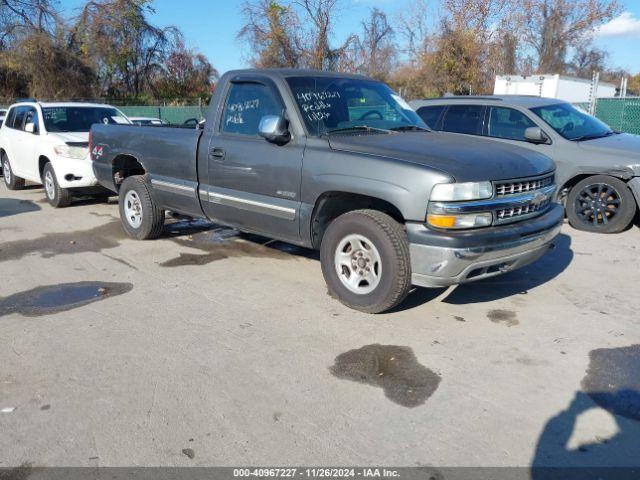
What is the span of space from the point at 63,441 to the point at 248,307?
204 centimetres

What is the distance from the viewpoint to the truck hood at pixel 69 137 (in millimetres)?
8598

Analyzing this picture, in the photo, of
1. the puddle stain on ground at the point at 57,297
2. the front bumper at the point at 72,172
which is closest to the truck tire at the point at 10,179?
the front bumper at the point at 72,172

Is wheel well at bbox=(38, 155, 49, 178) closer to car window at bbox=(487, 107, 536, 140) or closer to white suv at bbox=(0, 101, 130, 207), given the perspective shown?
white suv at bbox=(0, 101, 130, 207)

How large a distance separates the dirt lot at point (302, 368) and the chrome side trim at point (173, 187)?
78 centimetres

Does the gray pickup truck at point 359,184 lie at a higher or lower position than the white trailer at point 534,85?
lower

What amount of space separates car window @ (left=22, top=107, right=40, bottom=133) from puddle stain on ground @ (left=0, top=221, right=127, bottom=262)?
2815mm

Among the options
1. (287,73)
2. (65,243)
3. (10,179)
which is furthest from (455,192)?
(10,179)

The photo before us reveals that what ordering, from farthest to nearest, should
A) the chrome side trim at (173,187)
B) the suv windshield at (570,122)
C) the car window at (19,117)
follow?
the car window at (19,117) → the suv windshield at (570,122) → the chrome side trim at (173,187)

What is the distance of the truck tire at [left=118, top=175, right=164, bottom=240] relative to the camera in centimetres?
658

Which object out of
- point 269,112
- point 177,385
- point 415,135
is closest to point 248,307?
point 177,385

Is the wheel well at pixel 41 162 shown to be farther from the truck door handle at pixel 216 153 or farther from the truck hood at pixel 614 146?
the truck hood at pixel 614 146

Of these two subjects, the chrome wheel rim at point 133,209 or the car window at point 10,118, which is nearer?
the chrome wheel rim at point 133,209

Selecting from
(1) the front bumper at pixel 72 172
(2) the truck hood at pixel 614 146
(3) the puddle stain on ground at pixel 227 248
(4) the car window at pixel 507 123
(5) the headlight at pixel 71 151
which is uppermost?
(4) the car window at pixel 507 123

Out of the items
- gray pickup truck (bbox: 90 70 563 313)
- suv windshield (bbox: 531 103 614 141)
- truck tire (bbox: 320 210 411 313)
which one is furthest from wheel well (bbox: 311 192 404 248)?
suv windshield (bbox: 531 103 614 141)
